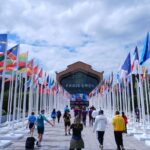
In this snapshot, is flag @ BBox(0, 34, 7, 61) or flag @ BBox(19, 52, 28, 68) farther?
flag @ BBox(19, 52, 28, 68)

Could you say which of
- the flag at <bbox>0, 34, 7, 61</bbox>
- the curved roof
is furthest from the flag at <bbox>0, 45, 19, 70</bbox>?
the curved roof

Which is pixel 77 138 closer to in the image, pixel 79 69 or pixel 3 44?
pixel 3 44

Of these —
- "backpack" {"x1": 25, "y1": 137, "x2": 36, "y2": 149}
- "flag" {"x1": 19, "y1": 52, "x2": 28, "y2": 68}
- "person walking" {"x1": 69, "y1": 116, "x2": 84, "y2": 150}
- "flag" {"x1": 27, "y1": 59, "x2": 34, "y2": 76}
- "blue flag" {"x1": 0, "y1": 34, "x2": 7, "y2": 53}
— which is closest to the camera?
"person walking" {"x1": 69, "y1": 116, "x2": 84, "y2": 150}

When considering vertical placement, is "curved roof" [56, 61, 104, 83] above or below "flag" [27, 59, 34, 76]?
above

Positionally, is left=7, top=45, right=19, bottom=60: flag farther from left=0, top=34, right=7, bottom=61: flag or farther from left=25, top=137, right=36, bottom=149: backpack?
left=25, top=137, right=36, bottom=149: backpack

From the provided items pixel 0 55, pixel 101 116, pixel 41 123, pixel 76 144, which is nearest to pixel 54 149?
pixel 41 123

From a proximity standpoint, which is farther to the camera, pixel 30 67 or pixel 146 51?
pixel 30 67

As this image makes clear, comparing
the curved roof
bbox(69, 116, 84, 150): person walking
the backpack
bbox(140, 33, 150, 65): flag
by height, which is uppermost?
the curved roof

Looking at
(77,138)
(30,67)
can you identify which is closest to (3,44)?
(77,138)

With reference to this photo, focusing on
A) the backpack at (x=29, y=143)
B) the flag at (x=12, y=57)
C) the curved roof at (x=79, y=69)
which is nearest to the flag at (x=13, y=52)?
the flag at (x=12, y=57)

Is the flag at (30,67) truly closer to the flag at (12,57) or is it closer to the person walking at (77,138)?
the flag at (12,57)

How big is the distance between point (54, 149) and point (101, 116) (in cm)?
251

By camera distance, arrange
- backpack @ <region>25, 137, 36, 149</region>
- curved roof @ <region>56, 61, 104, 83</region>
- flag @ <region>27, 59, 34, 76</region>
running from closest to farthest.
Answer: backpack @ <region>25, 137, 36, 149</region>
flag @ <region>27, 59, 34, 76</region>
curved roof @ <region>56, 61, 104, 83</region>

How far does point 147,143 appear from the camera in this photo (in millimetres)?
12617
